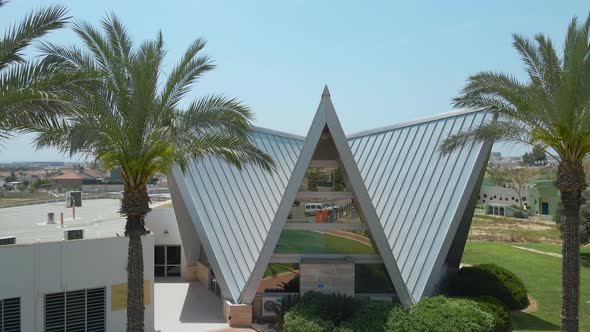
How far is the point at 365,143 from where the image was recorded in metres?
26.3

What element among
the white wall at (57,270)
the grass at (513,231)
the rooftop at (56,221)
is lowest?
the grass at (513,231)

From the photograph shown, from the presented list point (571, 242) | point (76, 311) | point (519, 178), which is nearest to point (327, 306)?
point (571, 242)

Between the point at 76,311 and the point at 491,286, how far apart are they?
54.1ft

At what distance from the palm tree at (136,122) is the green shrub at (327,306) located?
6.15 meters

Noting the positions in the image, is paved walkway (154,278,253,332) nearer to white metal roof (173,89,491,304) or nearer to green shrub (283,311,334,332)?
white metal roof (173,89,491,304)

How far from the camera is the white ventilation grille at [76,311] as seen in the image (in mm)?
15172

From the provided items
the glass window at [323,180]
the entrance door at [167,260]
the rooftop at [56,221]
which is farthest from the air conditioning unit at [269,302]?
the entrance door at [167,260]

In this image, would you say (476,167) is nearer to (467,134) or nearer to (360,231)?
(467,134)

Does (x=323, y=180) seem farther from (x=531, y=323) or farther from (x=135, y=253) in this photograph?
(x=531, y=323)

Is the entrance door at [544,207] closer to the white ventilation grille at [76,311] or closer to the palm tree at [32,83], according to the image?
the white ventilation grille at [76,311]

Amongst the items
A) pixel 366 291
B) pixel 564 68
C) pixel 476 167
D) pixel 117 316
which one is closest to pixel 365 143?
pixel 476 167

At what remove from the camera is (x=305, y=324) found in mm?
15586

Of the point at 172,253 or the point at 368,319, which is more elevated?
the point at 172,253

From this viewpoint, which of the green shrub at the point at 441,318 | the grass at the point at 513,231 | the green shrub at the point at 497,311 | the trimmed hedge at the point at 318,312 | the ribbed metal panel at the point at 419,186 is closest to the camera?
the green shrub at the point at 441,318
